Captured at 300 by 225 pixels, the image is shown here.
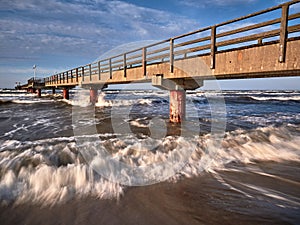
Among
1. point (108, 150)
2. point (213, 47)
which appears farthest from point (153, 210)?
point (213, 47)

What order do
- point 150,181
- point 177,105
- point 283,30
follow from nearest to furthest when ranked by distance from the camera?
point 150,181 < point 283,30 < point 177,105

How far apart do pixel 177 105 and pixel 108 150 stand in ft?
18.0

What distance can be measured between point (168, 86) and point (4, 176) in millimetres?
7575

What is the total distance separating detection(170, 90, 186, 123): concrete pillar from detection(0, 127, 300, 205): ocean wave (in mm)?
2808

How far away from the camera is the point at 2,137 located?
8.33 meters

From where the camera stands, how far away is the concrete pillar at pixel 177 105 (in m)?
10.7

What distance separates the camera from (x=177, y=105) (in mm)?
10891

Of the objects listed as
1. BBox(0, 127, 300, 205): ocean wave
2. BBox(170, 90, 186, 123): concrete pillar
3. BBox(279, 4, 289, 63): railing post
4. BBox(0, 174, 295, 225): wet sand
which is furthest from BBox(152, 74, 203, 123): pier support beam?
BBox(0, 174, 295, 225): wet sand

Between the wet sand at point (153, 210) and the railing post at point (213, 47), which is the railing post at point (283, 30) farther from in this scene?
the wet sand at point (153, 210)

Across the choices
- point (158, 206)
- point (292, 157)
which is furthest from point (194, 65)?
point (158, 206)

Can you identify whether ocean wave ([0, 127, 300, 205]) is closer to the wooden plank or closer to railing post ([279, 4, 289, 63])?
the wooden plank

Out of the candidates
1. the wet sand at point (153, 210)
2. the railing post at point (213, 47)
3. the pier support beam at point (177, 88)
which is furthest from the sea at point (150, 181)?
the pier support beam at point (177, 88)

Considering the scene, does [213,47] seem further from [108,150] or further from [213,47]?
[108,150]

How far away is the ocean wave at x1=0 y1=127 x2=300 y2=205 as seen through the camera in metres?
4.07
